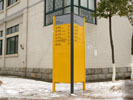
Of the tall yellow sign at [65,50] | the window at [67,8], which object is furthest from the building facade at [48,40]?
the tall yellow sign at [65,50]

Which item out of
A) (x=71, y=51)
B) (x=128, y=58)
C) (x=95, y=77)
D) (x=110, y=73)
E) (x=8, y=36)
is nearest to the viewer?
(x=71, y=51)

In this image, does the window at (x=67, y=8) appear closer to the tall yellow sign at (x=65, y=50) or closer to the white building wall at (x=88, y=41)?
the white building wall at (x=88, y=41)

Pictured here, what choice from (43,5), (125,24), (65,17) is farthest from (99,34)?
(65,17)

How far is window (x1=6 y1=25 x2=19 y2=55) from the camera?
18.5 m

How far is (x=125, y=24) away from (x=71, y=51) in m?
9.74

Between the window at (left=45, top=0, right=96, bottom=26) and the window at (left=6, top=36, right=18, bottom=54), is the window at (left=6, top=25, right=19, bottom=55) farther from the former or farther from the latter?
the window at (left=45, top=0, right=96, bottom=26)

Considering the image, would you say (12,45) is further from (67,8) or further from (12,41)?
(67,8)

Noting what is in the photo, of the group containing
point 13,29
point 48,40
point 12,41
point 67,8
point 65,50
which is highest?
point 67,8

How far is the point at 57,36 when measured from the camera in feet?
28.5

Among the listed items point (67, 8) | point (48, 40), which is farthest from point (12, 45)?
point (67, 8)

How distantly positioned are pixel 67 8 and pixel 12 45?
9.01 meters

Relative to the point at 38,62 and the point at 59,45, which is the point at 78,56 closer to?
the point at 59,45

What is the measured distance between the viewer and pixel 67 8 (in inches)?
498

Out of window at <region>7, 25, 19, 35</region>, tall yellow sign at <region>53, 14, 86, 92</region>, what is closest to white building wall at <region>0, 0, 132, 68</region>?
window at <region>7, 25, 19, 35</region>
